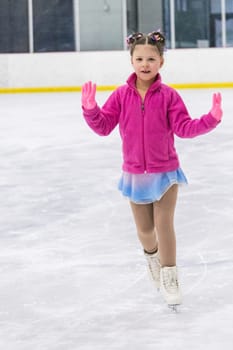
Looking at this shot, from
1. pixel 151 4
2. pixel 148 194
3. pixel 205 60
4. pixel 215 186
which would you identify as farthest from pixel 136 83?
pixel 151 4

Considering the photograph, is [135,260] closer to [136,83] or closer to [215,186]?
[136,83]

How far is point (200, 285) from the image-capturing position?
111 inches

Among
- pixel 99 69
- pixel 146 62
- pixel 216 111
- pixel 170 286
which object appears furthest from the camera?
pixel 99 69

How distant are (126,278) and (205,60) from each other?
10867mm

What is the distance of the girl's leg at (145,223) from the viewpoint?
8.25 feet

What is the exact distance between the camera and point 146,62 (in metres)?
2.39

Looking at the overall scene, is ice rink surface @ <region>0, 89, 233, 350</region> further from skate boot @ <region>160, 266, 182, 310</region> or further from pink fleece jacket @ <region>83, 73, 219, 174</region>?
pink fleece jacket @ <region>83, 73, 219, 174</region>

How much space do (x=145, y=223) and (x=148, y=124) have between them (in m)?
0.32

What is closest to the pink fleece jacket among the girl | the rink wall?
the girl

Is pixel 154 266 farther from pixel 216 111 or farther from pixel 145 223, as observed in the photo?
pixel 216 111

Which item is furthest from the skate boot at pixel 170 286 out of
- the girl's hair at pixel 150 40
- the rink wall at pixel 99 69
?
the rink wall at pixel 99 69

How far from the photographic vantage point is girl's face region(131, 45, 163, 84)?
7.84 feet

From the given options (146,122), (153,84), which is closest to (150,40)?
(153,84)

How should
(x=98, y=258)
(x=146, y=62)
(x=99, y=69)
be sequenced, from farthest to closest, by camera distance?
(x=99, y=69) → (x=98, y=258) → (x=146, y=62)
